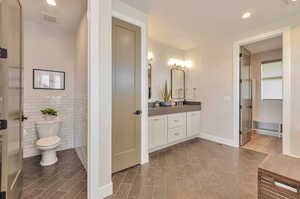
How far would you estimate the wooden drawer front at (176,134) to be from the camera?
3191 millimetres

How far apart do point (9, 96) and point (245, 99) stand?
4371mm

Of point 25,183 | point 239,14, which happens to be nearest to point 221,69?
point 239,14

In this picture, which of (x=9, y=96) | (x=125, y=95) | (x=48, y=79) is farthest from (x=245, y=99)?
(x=48, y=79)

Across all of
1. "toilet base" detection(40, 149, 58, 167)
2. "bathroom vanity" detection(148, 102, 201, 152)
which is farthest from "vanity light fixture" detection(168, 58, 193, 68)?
"toilet base" detection(40, 149, 58, 167)

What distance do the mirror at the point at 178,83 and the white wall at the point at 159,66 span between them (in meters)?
0.15

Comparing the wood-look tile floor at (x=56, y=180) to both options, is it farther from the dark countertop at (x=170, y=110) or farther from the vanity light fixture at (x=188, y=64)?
the vanity light fixture at (x=188, y=64)

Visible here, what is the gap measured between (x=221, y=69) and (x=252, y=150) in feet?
6.72

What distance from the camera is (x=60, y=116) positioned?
2.99 metres

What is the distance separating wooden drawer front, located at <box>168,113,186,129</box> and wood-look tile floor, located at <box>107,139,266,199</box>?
61cm

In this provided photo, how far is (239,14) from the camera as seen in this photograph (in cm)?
254

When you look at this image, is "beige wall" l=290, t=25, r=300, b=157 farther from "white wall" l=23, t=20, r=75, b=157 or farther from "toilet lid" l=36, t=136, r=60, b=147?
"white wall" l=23, t=20, r=75, b=157

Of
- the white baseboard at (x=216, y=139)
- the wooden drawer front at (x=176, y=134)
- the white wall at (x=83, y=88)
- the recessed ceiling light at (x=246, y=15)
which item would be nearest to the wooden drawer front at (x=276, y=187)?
the wooden drawer front at (x=176, y=134)

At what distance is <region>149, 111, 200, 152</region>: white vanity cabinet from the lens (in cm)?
288

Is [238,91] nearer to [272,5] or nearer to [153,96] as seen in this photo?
[272,5]
